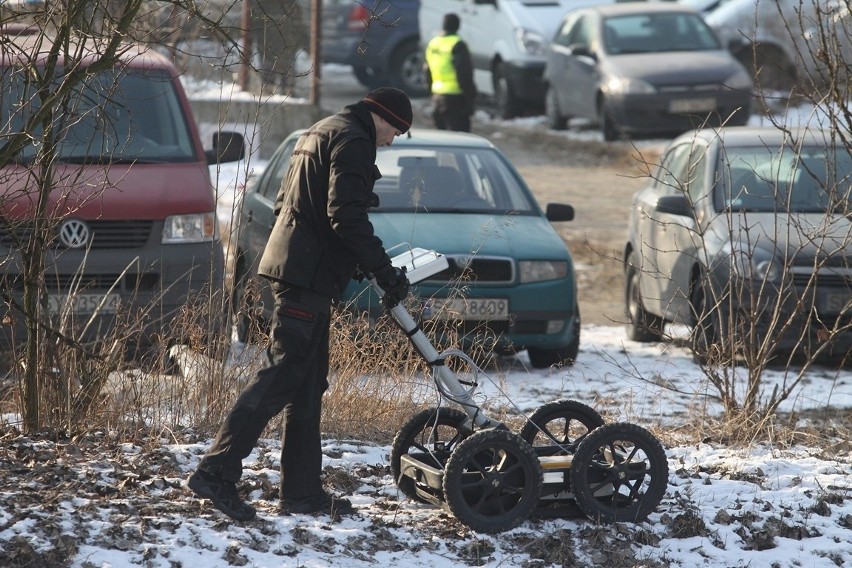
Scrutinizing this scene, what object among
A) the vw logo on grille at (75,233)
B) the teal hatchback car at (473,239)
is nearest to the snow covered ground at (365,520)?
the vw logo on grille at (75,233)

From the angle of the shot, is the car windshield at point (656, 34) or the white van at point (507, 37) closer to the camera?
the car windshield at point (656, 34)

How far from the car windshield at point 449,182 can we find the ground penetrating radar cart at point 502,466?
3.44m

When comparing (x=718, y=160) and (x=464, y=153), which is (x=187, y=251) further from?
(x=718, y=160)

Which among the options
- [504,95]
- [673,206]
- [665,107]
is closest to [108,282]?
[673,206]

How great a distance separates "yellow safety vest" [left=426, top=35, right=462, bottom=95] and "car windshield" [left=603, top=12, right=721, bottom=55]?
14.2 feet

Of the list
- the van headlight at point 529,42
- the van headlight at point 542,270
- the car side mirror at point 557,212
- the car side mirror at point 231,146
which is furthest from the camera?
the van headlight at point 529,42

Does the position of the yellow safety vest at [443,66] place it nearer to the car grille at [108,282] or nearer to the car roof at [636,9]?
the car roof at [636,9]

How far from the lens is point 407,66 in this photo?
2283 cm

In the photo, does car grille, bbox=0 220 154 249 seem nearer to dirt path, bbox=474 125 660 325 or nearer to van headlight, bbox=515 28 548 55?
dirt path, bbox=474 125 660 325

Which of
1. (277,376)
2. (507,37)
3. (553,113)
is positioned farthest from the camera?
(507,37)

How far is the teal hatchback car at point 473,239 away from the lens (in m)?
8.33

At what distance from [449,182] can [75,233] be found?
2620 millimetres

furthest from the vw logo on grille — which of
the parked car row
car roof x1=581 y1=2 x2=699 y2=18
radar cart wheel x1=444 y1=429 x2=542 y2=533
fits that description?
car roof x1=581 y1=2 x2=699 y2=18

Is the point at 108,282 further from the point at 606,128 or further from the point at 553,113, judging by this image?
the point at 553,113
